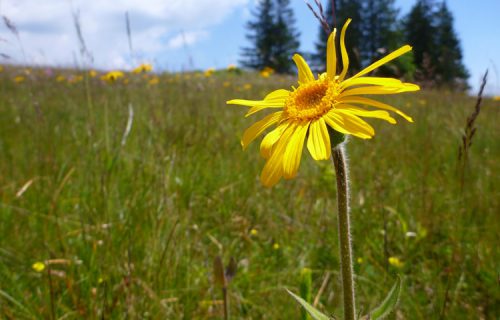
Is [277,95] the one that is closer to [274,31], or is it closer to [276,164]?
[276,164]

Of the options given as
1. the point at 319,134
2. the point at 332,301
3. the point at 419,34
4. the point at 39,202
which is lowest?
the point at 332,301

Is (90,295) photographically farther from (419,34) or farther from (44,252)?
(419,34)

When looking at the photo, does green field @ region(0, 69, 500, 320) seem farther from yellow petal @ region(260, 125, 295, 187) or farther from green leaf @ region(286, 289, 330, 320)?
yellow petal @ region(260, 125, 295, 187)

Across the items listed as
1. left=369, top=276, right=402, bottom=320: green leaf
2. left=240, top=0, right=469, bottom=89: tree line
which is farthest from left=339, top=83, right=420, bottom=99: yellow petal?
left=240, top=0, right=469, bottom=89: tree line

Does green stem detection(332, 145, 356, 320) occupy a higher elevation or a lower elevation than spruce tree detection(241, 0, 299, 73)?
lower

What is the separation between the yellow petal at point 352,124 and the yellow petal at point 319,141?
0.11 feet

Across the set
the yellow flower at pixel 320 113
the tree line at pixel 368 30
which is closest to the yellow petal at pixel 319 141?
the yellow flower at pixel 320 113

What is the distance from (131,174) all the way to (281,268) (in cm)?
115

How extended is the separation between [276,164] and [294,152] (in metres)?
0.05

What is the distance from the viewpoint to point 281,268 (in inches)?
76.8

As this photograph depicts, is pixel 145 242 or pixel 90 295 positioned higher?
pixel 145 242

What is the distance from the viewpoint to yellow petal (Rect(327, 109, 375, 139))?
81 cm

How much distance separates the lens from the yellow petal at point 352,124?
806 mm

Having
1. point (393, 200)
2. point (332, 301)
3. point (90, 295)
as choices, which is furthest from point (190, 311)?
point (393, 200)
